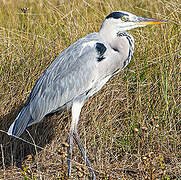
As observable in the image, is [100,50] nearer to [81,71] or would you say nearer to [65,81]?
[81,71]

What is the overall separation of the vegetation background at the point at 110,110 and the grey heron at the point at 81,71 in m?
0.22

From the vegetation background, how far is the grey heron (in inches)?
8.6

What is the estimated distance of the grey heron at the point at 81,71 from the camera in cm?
341

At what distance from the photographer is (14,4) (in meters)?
6.05

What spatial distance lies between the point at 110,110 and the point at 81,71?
48 cm

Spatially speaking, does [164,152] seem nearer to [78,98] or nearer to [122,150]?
[122,150]

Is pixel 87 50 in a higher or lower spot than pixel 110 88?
higher

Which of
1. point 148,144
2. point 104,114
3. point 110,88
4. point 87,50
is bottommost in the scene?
point 148,144

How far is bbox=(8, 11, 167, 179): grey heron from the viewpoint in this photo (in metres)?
3.41

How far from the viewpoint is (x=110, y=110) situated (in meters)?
3.59

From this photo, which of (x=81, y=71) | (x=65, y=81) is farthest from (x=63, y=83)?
(x=81, y=71)

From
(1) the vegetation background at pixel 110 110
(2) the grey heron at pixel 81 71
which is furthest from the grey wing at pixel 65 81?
(1) the vegetation background at pixel 110 110

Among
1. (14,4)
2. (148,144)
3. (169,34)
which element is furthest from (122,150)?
(14,4)

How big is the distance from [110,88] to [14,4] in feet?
9.80
